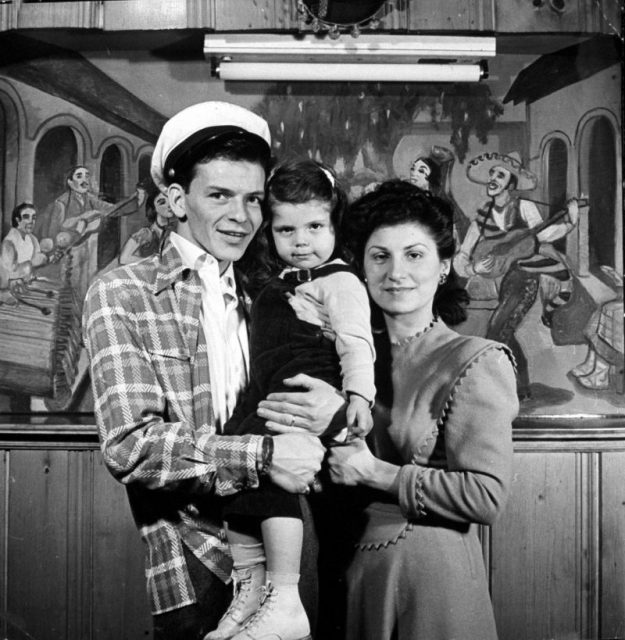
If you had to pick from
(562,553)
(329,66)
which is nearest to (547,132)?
(329,66)

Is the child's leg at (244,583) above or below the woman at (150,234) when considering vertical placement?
below

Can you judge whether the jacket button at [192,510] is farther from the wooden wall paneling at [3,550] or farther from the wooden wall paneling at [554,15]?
the wooden wall paneling at [554,15]

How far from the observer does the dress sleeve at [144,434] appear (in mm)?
2189

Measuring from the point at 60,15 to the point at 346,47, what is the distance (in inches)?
38.4

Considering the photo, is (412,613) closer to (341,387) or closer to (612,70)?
(341,387)

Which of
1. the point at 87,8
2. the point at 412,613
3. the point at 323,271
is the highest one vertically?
the point at 87,8

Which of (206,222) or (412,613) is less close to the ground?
(206,222)

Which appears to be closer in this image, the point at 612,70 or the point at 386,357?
the point at 386,357

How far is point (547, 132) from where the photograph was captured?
8.65ft

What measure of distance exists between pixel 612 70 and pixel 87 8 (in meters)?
1.81

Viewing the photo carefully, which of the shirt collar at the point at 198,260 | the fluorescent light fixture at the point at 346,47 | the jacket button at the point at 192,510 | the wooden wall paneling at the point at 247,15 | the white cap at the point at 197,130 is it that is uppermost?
the wooden wall paneling at the point at 247,15

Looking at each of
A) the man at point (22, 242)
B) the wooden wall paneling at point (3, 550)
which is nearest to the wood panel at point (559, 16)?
the man at point (22, 242)

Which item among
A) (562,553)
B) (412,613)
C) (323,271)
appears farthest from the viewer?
(562,553)

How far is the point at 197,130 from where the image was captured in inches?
98.3
